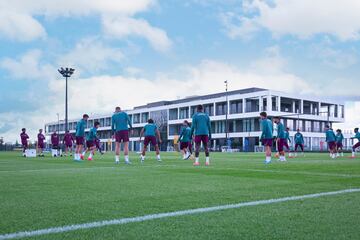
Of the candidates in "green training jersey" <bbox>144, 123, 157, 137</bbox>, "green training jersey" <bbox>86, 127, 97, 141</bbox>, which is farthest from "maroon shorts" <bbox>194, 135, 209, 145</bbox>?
"green training jersey" <bbox>86, 127, 97, 141</bbox>

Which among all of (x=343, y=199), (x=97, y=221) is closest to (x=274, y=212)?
(x=343, y=199)

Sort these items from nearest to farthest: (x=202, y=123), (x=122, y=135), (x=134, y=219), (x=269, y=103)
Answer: (x=134, y=219), (x=202, y=123), (x=122, y=135), (x=269, y=103)

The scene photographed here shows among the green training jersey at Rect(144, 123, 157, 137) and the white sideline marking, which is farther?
the green training jersey at Rect(144, 123, 157, 137)

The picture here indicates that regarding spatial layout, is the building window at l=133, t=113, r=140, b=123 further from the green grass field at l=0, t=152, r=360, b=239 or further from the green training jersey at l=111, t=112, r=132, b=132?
the green grass field at l=0, t=152, r=360, b=239

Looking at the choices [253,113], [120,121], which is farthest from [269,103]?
[120,121]

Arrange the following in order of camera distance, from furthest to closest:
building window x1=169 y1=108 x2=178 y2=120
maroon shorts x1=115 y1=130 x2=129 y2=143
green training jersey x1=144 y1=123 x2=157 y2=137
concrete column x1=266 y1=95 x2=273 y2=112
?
building window x1=169 y1=108 x2=178 y2=120
concrete column x1=266 y1=95 x2=273 y2=112
green training jersey x1=144 y1=123 x2=157 y2=137
maroon shorts x1=115 y1=130 x2=129 y2=143

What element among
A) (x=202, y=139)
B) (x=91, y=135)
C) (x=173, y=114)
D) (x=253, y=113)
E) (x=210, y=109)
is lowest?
(x=202, y=139)

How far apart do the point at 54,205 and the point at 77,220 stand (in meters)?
0.98

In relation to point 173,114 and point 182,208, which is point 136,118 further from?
point 182,208

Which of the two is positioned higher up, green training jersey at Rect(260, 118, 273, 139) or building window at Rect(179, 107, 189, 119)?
building window at Rect(179, 107, 189, 119)

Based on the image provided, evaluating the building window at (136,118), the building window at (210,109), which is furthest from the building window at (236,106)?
the building window at (136,118)

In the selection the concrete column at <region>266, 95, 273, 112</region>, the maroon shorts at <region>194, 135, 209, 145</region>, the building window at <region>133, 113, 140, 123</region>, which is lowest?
the maroon shorts at <region>194, 135, 209, 145</region>

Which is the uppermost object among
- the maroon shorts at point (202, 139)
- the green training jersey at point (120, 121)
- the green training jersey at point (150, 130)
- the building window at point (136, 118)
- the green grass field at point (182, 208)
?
the building window at point (136, 118)

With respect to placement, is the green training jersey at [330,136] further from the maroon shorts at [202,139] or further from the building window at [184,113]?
the building window at [184,113]
